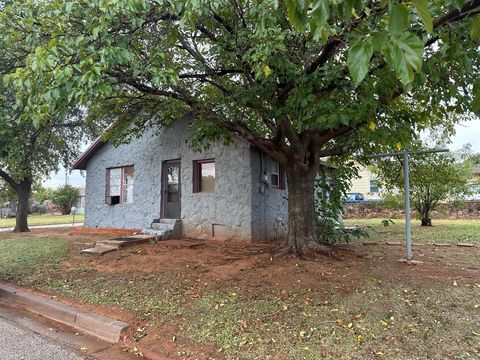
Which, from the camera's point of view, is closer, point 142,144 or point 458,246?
point 458,246

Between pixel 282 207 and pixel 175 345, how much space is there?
26.6 ft

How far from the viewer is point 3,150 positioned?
7398mm

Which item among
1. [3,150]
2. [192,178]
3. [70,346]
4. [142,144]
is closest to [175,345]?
[70,346]

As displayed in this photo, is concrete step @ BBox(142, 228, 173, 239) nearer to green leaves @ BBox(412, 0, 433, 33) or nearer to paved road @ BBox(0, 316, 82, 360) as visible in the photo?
paved road @ BBox(0, 316, 82, 360)

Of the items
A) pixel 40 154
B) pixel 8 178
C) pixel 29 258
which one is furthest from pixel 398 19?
pixel 8 178

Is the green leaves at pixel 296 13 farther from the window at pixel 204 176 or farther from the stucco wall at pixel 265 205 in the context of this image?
the window at pixel 204 176

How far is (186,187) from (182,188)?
18cm

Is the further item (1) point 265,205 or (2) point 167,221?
(2) point 167,221

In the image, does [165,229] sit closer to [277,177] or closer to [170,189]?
[170,189]

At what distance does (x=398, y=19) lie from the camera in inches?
56.5

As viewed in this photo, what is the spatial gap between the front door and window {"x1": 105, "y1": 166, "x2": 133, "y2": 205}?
1.86 meters

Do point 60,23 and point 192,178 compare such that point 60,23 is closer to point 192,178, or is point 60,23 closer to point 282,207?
point 192,178

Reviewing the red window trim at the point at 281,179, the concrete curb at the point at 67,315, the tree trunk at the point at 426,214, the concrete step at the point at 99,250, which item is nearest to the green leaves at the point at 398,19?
the concrete curb at the point at 67,315

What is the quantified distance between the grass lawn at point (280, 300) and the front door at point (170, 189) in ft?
13.1
